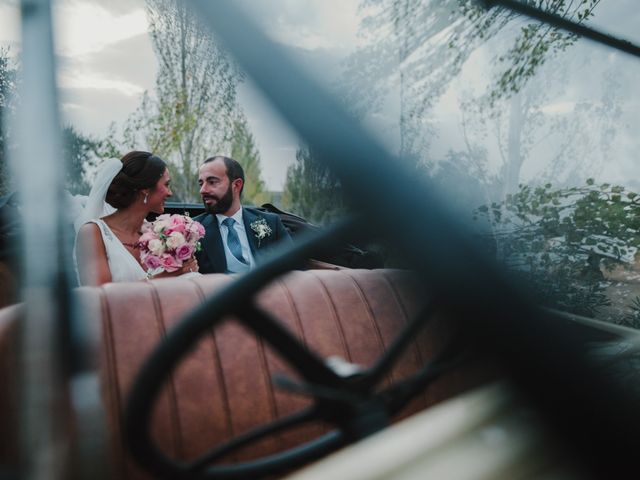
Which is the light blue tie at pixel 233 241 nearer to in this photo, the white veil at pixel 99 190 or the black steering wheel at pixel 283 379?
the white veil at pixel 99 190

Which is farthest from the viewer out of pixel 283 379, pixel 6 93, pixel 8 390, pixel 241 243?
pixel 241 243

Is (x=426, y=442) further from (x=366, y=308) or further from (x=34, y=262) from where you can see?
(x=366, y=308)

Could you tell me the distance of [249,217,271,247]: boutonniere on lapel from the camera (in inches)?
135

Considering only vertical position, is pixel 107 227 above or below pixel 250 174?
below

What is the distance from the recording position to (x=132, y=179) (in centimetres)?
296

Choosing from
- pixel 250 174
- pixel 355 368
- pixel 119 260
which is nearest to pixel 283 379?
pixel 355 368

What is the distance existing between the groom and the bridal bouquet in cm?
32

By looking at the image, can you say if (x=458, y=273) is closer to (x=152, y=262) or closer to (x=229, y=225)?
(x=152, y=262)

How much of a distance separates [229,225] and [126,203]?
0.63 metres

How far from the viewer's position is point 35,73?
24.9 inches

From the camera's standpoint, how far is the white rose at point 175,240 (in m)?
2.81

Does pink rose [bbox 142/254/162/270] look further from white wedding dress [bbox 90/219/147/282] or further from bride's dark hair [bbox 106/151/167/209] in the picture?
bride's dark hair [bbox 106/151/167/209]

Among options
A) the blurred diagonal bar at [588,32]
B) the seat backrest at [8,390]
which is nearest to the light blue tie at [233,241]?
the seat backrest at [8,390]

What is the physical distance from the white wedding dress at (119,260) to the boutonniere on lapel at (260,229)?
0.80 metres
